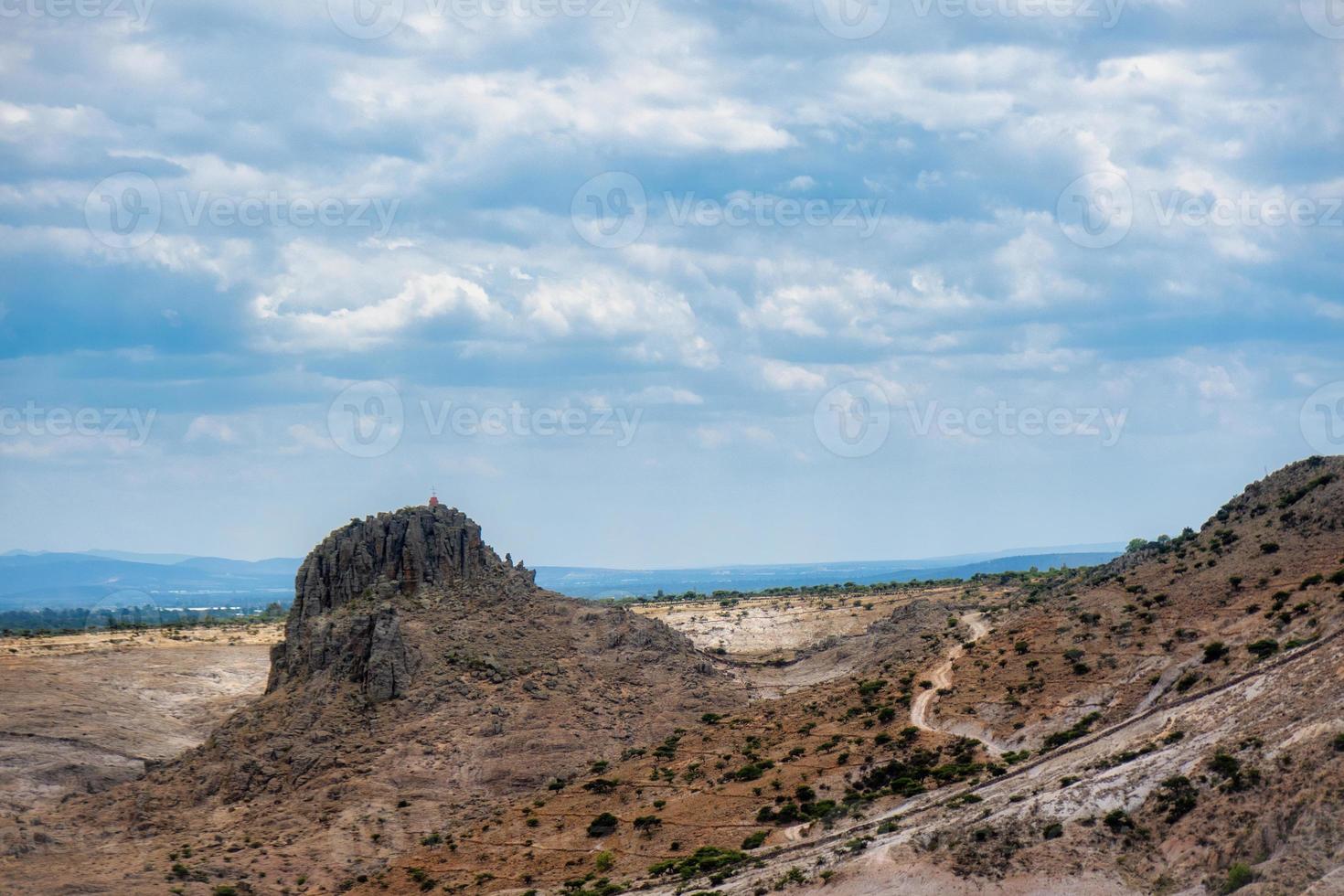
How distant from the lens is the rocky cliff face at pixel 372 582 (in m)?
67.6

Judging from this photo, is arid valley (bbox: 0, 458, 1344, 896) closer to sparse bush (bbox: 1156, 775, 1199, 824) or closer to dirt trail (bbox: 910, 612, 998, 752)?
sparse bush (bbox: 1156, 775, 1199, 824)

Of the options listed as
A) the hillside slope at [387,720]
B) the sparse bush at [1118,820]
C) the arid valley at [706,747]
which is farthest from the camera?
the hillside slope at [387,720]

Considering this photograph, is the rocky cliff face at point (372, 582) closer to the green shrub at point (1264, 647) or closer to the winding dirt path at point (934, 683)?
the winding dirt path at point (934, 683)

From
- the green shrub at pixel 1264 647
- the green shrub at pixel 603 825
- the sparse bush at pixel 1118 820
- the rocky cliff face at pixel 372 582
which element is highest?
the rocky cliff face at pixel 372 582

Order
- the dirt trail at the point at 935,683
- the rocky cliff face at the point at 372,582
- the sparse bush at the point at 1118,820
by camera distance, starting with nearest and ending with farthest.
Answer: the sparse bush at the point at 1118,820
the dirt trail at the point at 935,683
the rocky cliff face at the point at 372,582

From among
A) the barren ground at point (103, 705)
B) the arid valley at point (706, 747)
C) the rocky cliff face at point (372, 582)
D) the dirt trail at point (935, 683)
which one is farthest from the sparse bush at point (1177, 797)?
the barren ground at point (103, 705)

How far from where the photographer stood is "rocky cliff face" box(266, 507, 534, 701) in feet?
222

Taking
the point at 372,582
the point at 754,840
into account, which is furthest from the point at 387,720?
the point at 754,840

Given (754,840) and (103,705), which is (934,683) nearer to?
(754,840)

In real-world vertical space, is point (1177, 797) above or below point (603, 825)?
above

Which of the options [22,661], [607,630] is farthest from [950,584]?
[22,661]

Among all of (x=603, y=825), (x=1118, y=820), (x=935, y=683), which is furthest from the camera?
(x=935, y=683)

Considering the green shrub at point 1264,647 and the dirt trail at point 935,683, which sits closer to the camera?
the green shrub at point 1264,647

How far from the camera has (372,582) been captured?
73.4 metres
